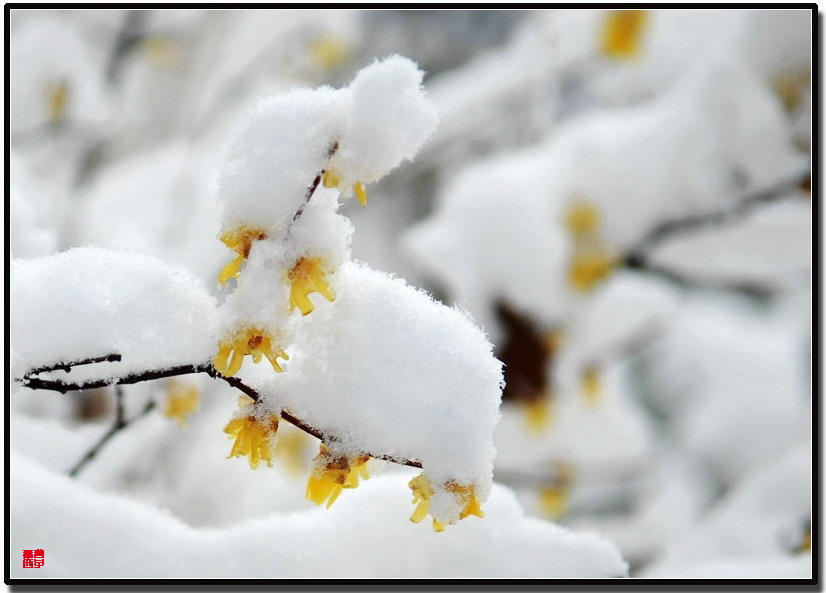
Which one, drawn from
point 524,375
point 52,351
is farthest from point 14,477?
point 524,375

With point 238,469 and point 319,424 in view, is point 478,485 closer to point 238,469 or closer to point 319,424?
point 319,424

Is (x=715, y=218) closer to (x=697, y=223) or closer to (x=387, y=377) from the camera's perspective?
(x=697, y=223)

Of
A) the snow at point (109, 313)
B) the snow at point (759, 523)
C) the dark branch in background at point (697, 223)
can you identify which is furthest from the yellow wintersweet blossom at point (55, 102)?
the snow at point (759, 523)

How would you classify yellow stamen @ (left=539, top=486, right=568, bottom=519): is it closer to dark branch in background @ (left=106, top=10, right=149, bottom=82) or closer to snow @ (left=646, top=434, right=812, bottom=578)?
snow @ (left=646, top=434, right=812, bottom=578)

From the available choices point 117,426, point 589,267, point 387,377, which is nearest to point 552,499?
point 589,267

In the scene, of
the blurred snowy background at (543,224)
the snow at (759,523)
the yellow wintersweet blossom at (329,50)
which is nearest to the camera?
the snow at (759,523)

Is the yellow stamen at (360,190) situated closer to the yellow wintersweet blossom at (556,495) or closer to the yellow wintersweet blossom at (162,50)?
the yellow wintersweet blossom at (556,495)

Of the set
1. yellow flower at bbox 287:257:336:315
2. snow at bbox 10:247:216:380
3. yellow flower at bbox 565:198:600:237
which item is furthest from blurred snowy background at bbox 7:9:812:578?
yellow flower at bbox 287:257:336:315
